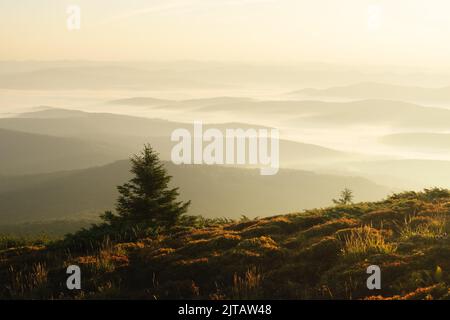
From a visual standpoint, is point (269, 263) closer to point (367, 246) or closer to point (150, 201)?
point (367, 246)

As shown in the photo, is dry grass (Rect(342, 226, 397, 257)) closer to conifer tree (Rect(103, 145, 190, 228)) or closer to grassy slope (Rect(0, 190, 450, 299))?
grassy slope (Rect(0, 190, 450, 299))

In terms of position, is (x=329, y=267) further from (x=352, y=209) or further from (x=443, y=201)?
(x=443, y=201)

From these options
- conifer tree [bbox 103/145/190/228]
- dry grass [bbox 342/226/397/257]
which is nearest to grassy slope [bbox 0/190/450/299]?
dry grass [bbox 342/226/397/257]

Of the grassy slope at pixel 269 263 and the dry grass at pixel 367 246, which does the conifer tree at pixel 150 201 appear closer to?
the grassy slope at pixel 269 263

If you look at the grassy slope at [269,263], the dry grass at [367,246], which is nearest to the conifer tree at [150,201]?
the grassy slope at [269,263]

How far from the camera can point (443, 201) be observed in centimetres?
1769

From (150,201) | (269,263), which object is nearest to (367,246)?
(269,263)

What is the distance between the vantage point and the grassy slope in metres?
9.81

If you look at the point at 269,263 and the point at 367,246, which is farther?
the point at 269,263

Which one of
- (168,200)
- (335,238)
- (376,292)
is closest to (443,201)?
(335,238)

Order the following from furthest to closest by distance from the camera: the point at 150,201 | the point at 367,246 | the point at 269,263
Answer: the point at 150,201 → the point at 269,263 → the point at 367,246

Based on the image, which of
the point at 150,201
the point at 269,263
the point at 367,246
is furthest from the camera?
the point at 150,201

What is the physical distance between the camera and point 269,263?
11961mm
